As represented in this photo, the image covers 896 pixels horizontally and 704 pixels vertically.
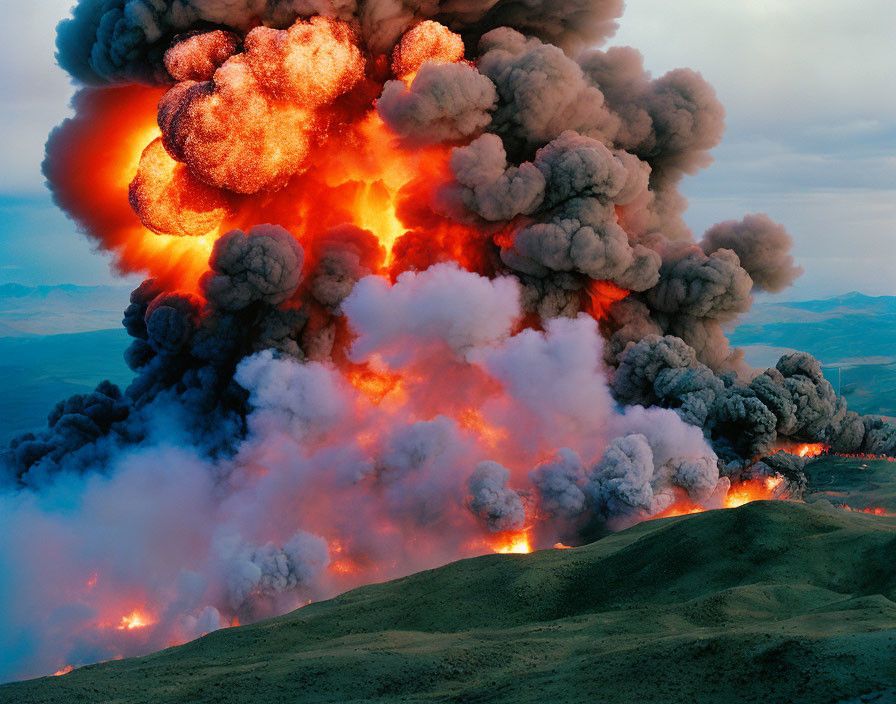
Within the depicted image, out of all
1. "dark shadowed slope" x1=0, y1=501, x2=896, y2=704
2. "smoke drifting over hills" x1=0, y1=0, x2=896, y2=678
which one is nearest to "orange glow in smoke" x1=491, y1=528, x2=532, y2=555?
"smoke drifting over hills" x1=0, y1=0, x2=896, y2=678

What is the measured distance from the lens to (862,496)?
4100cm

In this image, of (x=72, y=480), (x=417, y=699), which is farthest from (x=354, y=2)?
(x=417, y=699)

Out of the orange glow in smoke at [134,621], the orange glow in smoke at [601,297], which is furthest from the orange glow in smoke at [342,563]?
the orange glow in smoke at [601,297]

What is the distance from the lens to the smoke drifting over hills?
40.2 m

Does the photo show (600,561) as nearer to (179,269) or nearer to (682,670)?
(682,670)

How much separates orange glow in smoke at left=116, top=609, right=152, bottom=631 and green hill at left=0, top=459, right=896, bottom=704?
1298cm

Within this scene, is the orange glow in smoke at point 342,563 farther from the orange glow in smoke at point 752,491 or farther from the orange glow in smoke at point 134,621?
the orange glow in smoke at point 752,491

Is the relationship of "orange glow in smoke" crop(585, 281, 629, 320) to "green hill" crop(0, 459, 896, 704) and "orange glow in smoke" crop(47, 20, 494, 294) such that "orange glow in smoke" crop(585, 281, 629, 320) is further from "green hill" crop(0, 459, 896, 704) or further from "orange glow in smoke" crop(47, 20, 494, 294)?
"green hill" crop(0, 459, 896, 704)

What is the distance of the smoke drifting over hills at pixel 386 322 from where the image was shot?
40.2m

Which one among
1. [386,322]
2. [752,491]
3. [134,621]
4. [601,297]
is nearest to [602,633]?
[752,491]

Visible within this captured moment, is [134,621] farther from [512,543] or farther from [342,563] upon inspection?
Result: [512,543]

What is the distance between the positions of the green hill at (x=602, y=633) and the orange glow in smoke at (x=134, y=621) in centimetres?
1298

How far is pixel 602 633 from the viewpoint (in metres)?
21.3

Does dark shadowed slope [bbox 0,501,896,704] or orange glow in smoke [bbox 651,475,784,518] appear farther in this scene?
orange glow in smoke [bbox 651,475,784,518]
